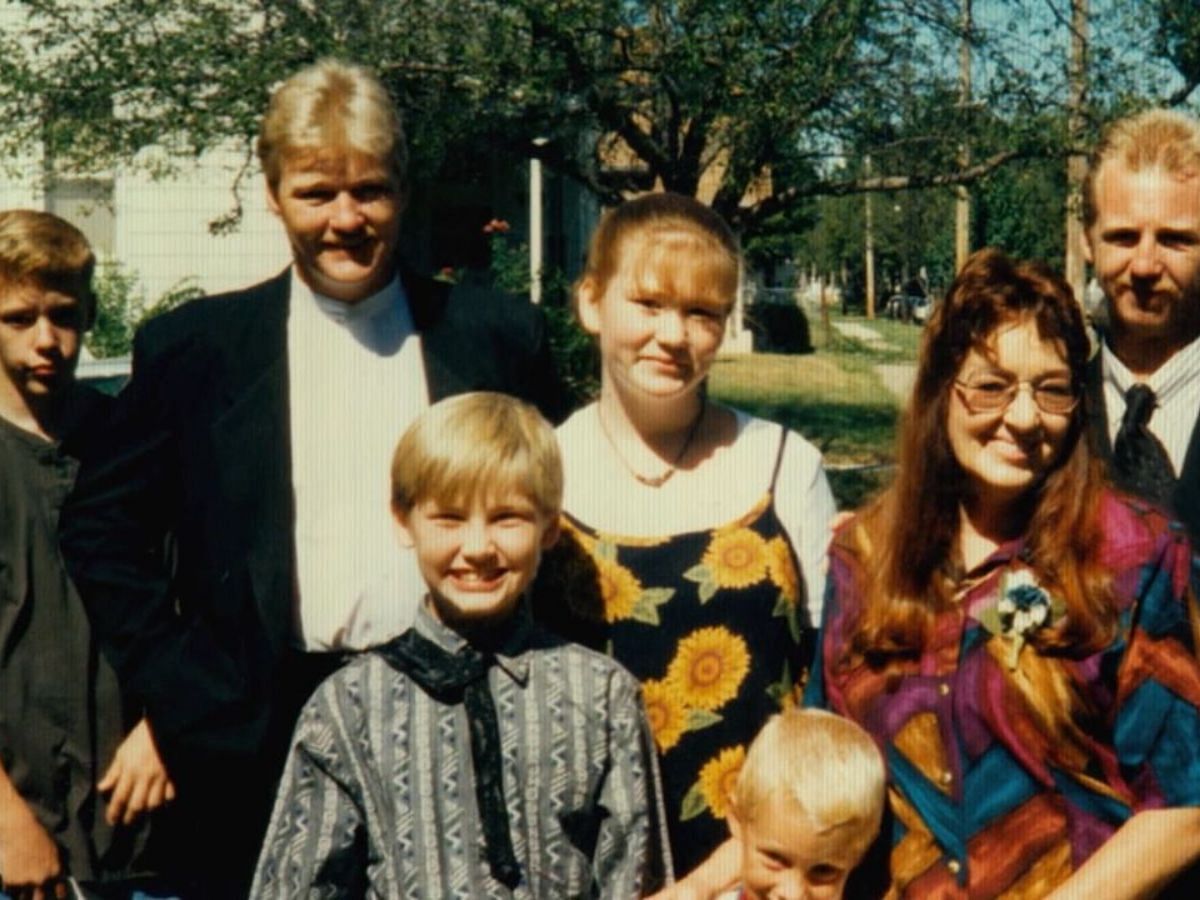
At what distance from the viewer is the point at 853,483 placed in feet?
41.0

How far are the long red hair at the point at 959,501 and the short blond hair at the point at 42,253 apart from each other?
1.94 meters

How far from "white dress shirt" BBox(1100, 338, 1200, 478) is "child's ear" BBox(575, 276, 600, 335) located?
40.3 inches

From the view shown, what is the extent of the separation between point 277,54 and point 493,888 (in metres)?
6.79

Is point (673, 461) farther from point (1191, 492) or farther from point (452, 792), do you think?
point (1191, 492)

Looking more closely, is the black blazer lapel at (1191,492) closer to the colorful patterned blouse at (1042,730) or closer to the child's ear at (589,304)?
the colorful patterned blouse at (1042,730)

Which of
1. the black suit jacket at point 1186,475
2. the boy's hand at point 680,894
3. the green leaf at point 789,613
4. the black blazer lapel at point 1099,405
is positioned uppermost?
the black blazer lapel at point 1099,405

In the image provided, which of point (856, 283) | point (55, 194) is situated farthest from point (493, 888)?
point (856, 283)

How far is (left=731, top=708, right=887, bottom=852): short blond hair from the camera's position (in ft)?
8.24

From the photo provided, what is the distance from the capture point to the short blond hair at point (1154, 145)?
10.4ft

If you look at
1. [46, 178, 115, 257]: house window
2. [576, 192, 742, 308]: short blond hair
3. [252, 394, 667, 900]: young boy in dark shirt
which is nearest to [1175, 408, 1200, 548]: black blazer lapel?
[576, 192, 742, 308]: short blond hair

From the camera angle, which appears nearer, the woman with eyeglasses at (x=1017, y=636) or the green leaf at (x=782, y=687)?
the woman with eyeglasses at (x=1017, y=636)

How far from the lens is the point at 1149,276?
124 inches

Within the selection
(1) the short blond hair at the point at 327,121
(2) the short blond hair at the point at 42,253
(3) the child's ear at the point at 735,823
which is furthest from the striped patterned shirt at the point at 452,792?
(2) the short blond hair at the point at 42,253

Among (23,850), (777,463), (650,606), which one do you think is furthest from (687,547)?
(23,850)
